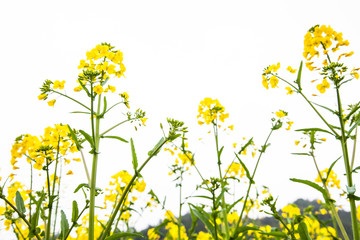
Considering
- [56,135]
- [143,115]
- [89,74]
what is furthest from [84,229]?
[89,74]

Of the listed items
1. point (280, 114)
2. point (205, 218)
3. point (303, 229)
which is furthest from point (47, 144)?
point (280, 114)

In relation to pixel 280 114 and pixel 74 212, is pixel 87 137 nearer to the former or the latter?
pixel 74 212

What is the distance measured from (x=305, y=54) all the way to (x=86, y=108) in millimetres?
2000

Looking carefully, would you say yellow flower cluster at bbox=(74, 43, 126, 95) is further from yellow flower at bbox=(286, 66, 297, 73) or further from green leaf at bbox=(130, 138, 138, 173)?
yellow flower at bbox=(286, 66, 297, 73)

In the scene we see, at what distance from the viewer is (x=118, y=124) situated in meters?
Answer: 2.04

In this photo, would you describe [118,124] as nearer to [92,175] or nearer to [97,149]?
[97,149]

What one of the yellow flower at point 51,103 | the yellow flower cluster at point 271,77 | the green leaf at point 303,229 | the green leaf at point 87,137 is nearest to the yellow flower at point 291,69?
the yellow flower cluster at point 271,77

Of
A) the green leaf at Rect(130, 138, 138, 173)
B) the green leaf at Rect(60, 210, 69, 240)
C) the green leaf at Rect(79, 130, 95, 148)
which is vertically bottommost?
the green leaf at Rect(60, 210, 69, 240)

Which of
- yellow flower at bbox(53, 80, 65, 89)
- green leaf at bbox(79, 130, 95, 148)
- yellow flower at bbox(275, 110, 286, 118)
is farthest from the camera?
yellow flower at bbox(275, 110, 286, 118)

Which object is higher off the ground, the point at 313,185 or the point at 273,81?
the point at 273,81

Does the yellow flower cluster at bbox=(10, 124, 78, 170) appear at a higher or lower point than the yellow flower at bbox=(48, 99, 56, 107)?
lower

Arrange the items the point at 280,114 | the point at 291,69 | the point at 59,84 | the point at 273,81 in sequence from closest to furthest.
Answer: the point at 59,84 < the point at 291,69 < the point at 273,81 < the point at 280,114

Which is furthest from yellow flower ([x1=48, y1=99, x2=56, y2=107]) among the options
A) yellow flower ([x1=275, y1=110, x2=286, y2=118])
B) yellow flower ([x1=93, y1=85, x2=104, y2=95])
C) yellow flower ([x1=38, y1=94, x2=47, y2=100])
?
yellow flower ([x1=275, y1=110, x2=286, y2=118])

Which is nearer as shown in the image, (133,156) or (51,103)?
(133,156)
